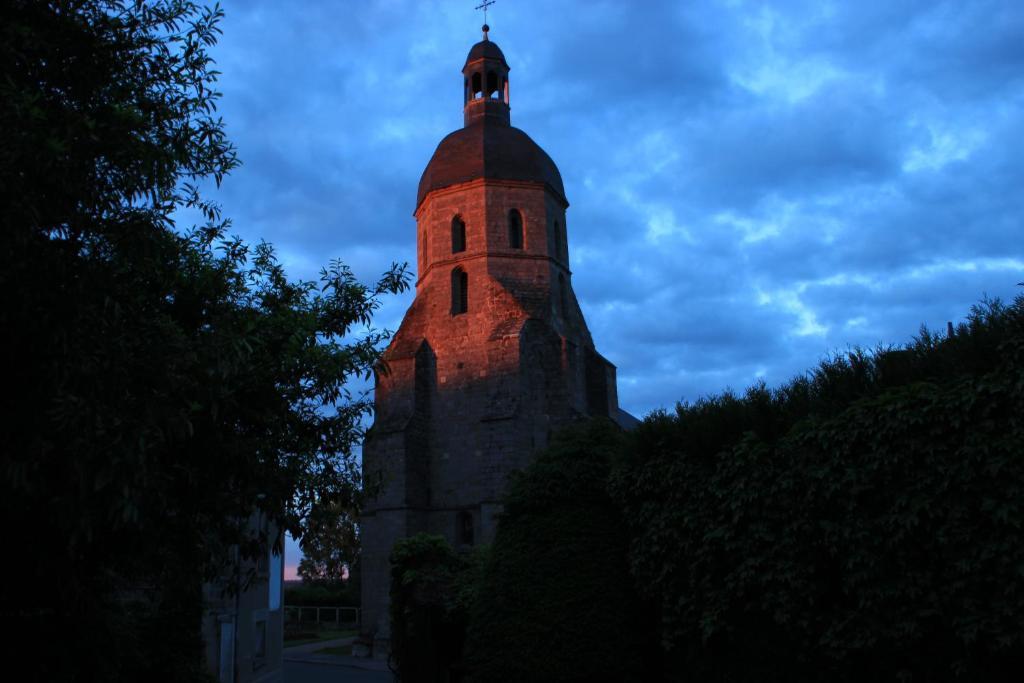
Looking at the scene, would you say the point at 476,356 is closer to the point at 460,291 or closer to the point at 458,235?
the point at 460,291

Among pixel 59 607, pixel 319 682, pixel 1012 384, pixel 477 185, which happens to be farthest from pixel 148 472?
pixel 477 185

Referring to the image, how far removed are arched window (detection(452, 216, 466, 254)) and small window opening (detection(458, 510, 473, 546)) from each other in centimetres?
920

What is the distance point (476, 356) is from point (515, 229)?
525 centimetres

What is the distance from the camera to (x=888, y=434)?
7.62 m

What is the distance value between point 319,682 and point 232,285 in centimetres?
1589

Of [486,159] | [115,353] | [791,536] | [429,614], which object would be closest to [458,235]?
[486,159]

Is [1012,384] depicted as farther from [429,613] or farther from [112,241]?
[429,613]

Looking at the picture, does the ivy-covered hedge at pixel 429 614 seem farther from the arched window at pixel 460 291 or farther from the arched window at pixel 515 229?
the arched window at pixel 515 229

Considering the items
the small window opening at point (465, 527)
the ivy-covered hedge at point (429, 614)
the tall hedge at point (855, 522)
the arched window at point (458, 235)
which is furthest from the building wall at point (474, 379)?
the tall hedge at point (855, 522)

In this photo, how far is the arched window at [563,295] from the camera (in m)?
29.9

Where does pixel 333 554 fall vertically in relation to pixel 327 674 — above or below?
above

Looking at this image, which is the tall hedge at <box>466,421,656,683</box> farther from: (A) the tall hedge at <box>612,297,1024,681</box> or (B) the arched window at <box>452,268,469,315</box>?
(B) the arched window at <box>452,268,469,315</box>

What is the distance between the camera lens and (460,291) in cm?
2919

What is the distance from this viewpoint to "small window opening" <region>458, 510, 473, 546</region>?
26.9 m
